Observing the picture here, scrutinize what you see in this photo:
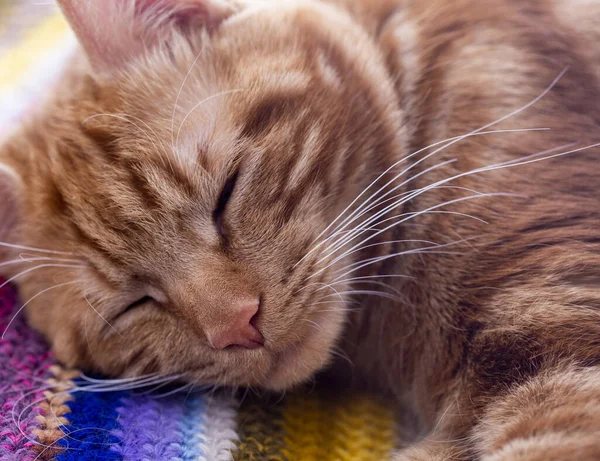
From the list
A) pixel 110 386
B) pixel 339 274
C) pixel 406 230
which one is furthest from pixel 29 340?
pixel 406 230

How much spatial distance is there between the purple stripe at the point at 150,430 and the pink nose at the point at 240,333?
183mm

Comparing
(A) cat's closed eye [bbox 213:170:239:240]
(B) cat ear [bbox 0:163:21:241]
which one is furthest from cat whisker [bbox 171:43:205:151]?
(B) cat ear [bbox 0:163:21:241]

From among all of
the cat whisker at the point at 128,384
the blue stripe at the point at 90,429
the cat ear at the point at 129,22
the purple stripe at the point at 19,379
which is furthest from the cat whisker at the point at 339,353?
the cat ear at the point at 129,22

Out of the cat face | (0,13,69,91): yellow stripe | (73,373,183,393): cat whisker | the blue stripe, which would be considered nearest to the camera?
the blue stripe

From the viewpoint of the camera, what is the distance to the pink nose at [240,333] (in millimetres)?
1004

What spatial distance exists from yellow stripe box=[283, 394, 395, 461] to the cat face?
0.13 metres

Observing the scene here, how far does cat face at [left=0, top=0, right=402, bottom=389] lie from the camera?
3.50 ft

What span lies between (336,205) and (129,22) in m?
0.58

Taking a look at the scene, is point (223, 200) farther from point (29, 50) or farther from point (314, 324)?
point (29, 50)

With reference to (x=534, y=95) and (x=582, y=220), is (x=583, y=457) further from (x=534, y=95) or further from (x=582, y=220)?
(x=534, y=95)

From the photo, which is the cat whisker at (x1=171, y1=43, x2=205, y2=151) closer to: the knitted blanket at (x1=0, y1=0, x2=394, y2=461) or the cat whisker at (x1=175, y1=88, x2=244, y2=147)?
the cat whisker at (x1=175, y1=88, x2=244, y2=147)

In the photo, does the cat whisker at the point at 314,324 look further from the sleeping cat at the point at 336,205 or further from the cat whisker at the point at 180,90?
the cat whisker at the point at 180,90

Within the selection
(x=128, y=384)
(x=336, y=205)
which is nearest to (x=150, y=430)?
(x=128, y=384)

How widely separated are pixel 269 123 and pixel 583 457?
0.75 m
